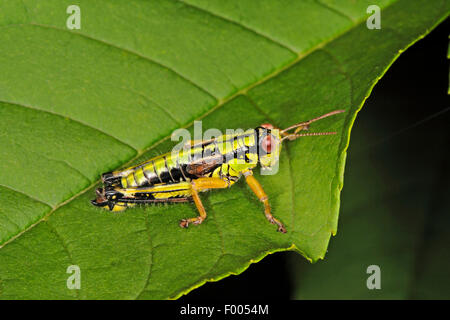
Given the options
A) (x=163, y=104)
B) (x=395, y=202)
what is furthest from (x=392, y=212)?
Answer: (x=163, y=104)

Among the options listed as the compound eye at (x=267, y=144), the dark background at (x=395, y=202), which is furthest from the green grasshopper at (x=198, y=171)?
the dark background at (x=395, y=202)

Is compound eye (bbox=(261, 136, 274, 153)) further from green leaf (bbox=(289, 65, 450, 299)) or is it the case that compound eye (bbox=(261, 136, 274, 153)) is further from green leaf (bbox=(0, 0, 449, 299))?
green leaf (bbox=(289, 65, 450, 299))

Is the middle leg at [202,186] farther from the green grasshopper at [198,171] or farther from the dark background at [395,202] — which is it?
the dark background at [395,202]

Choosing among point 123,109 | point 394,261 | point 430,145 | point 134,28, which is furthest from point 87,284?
point 430,145

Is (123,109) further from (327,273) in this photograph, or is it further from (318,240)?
(327,273)

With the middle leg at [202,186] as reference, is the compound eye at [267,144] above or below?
above

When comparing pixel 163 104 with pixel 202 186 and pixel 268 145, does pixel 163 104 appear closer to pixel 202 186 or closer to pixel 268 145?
pixel 202 186
